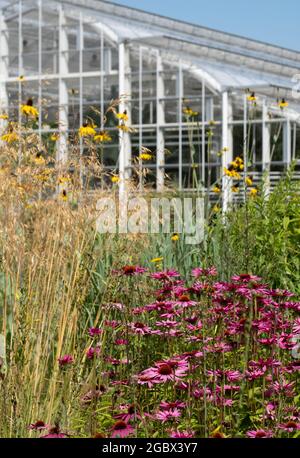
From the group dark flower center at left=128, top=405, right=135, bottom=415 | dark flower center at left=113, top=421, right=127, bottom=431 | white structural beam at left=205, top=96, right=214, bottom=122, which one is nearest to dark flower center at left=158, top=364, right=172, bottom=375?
dark flower center at left=128, top=405, right=135, bottom=415

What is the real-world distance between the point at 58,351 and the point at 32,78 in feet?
52.0

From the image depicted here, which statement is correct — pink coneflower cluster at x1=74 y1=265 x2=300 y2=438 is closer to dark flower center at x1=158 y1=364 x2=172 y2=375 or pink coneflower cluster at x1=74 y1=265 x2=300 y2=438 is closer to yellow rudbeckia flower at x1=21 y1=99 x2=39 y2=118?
dark flower center at x1=158 y1=364 x2=172 y2=375

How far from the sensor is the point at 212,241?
596 cm

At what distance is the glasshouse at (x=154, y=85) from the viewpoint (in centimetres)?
1628

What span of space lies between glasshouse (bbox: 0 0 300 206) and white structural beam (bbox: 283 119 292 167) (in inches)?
0.7

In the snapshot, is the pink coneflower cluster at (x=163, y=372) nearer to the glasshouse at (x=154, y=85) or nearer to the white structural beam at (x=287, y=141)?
the glasshouse at (x=154, y=85)

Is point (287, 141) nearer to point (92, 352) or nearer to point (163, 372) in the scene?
point (92, 352)

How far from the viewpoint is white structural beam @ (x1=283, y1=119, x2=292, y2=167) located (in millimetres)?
15992

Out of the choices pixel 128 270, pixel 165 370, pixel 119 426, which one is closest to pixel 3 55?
pixel 128 270

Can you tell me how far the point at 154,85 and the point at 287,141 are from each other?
9.70 ft

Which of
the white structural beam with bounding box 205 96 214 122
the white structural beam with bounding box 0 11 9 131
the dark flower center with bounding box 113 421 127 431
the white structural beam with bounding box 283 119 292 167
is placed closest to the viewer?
the dark flower center with bounding box 113 421 127 431

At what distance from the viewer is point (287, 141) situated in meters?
16.1

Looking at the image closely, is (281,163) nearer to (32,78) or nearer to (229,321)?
(32,78)
